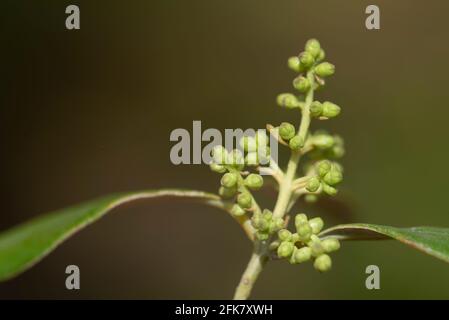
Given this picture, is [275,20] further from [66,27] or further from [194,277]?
[194,277]

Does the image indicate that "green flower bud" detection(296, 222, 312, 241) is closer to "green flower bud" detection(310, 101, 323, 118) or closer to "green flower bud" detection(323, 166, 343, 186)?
"green flower bud" detection(323, 166, 343, 186)

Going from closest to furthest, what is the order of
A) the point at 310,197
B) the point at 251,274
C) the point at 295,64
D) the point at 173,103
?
the point at 251,274 < the point at 295,64 < the point at 310,197 < the point at 173,103

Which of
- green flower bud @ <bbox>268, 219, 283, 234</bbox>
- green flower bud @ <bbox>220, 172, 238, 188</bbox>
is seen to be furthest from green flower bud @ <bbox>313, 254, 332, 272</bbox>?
green flower bud @ <bbox>220, 172, 238, 188</bbox>

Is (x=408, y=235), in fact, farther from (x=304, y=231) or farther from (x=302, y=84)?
(x=302, y=84)

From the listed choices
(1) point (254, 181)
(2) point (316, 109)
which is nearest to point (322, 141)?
(2) point (316, 109)

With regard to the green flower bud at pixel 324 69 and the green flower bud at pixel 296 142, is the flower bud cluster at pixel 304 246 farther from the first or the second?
the green flower bud at pixel 324 69

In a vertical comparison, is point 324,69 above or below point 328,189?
above
